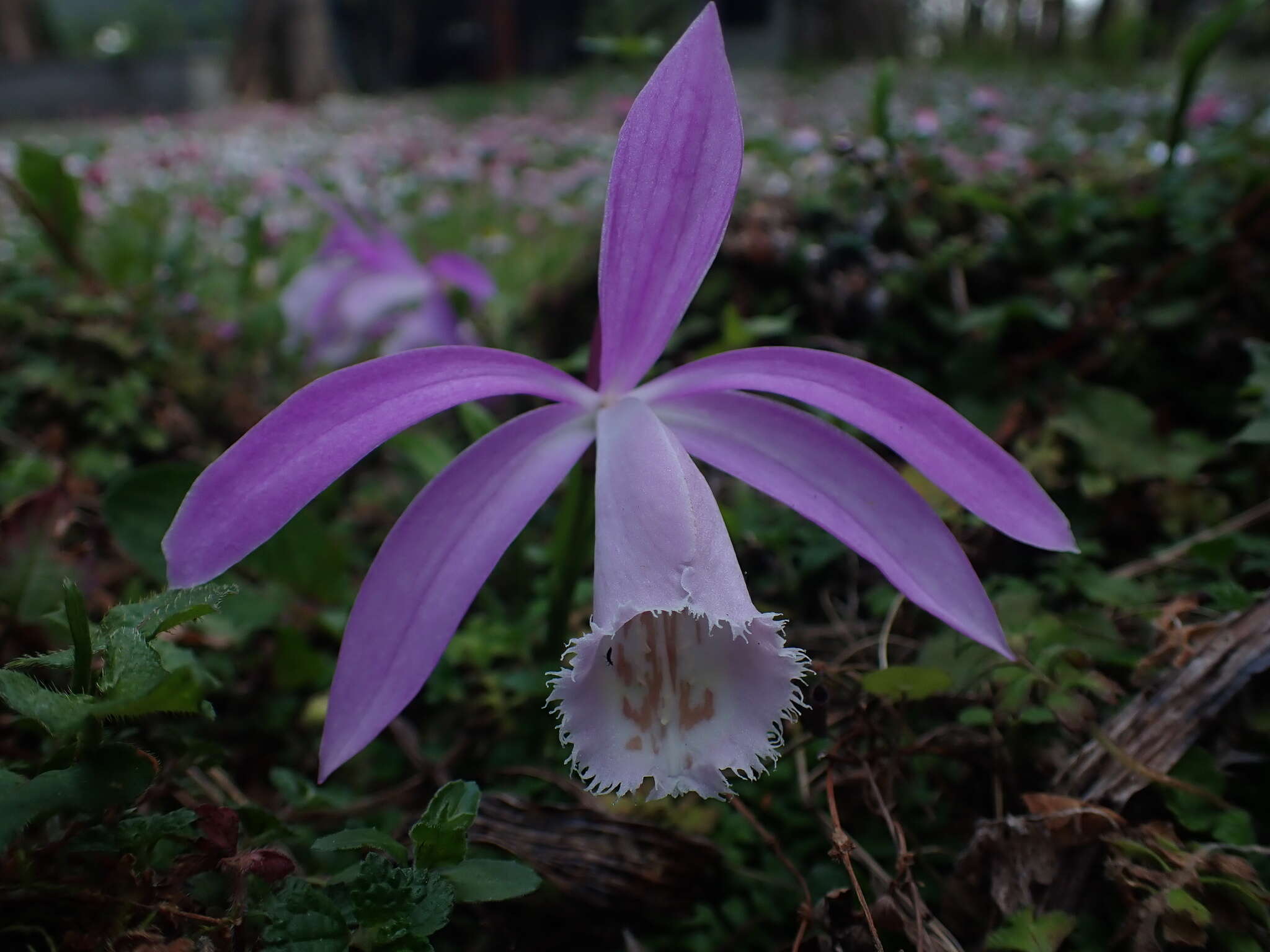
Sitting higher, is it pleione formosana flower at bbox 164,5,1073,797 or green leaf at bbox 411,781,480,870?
pleione formosana flower at bbox 164,5,1073,797

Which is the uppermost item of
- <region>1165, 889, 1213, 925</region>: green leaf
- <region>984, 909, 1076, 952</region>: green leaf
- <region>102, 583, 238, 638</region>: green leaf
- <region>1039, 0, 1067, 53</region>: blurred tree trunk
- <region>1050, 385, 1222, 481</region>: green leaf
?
<region>1039, 0, 1067, 53</region>: blurred tree trunk

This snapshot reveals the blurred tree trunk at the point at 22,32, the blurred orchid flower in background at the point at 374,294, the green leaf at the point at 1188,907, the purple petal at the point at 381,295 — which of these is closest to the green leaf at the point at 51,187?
the blurred orchid flower in background at the point at 374,294

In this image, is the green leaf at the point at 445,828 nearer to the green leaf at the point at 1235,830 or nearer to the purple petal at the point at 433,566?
the purple petal at the point at 433,566

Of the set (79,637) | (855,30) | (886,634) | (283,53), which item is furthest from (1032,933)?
(283,53)

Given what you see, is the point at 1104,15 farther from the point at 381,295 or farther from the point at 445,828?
the point at 445,828

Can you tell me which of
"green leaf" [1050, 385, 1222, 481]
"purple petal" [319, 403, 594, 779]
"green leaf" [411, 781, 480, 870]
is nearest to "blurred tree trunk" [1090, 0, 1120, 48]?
"green leaf" [1050, 385, 1222, 481]

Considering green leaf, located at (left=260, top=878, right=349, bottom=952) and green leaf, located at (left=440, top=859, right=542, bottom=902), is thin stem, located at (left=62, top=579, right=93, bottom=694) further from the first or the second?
green leaf, located at (left=440, top=859, right=542, bottom=902)

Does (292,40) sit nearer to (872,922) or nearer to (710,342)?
(710,342)

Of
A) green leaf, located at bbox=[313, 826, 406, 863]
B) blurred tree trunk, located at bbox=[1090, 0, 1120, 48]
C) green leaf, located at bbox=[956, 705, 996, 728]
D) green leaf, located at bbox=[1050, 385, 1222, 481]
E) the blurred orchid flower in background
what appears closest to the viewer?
green leaf, located at bbox=[313, 826, 406, 863]
